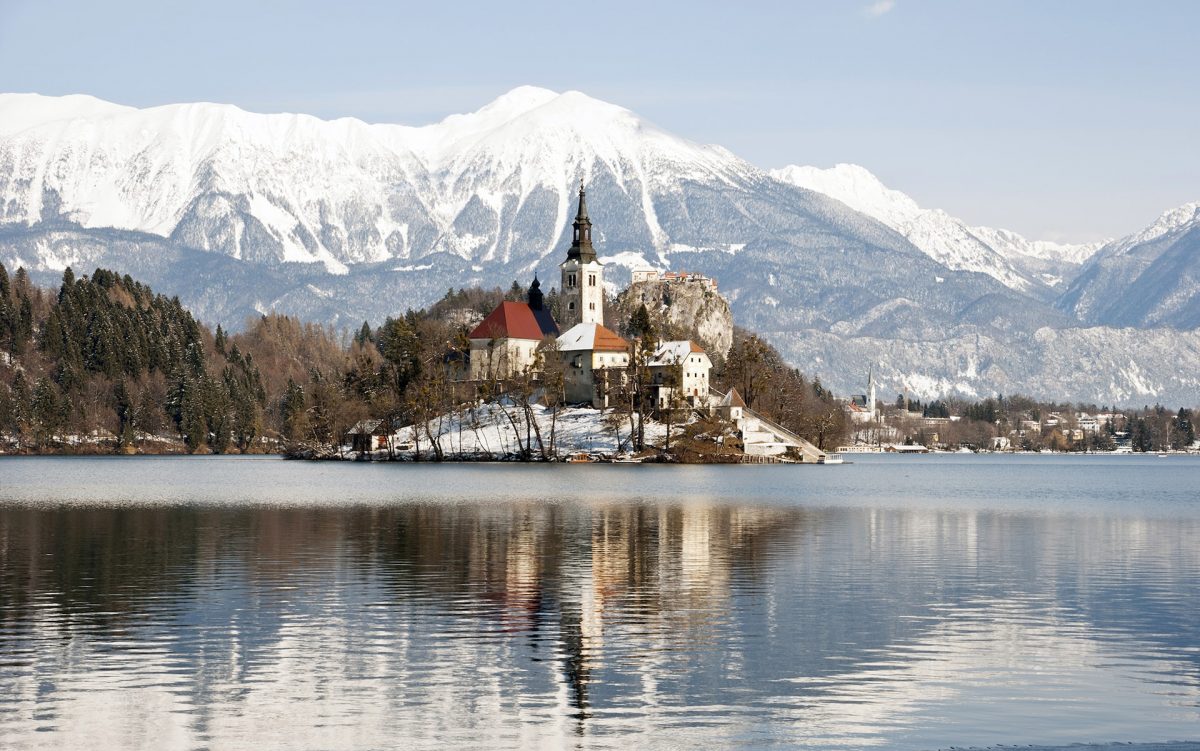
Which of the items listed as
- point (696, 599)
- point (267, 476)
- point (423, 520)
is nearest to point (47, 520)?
point (423, 520)

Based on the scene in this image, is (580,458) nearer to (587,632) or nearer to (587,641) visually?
(587,632)

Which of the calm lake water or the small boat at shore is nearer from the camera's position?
the calm lake water

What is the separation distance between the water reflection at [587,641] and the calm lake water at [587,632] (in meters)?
0.12

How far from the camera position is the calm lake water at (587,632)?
2883cm

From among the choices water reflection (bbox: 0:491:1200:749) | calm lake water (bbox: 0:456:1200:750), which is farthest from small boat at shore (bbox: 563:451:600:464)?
water reflection (bbox: 0:491:1200:749)

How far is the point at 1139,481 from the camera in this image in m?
172

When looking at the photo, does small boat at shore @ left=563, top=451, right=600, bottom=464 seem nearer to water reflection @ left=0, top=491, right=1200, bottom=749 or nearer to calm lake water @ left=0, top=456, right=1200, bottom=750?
calm lake water @ left=0, top=456, right=1200, bottom=750

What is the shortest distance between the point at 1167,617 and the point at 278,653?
25177 millimetres

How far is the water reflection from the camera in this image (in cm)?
2880

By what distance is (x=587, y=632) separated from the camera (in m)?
39.1

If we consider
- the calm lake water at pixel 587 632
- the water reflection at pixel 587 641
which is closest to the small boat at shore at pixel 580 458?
the calm lake water at pixel 587 632

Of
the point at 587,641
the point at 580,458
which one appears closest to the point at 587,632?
the point at 587,641

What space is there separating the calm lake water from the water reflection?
0.41 ft

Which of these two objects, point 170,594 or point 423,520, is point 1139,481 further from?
point 170,594
